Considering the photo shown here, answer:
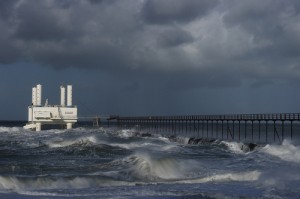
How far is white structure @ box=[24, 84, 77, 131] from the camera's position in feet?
326

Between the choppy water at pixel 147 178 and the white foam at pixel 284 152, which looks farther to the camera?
the white foam at pixel 284 152

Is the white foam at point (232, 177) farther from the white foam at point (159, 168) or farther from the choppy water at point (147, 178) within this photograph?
the white foam at point (159, 168)

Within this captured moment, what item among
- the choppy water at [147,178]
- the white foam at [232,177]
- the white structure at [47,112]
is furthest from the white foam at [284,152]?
the white structure at [47,112]

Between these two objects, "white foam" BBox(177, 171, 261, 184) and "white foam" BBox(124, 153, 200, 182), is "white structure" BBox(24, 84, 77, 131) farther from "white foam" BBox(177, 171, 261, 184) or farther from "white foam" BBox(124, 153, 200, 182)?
"white foam" BBox(177, 171, 261, 184)

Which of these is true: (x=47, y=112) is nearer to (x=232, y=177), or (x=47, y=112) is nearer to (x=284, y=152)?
(x=284, y=152)

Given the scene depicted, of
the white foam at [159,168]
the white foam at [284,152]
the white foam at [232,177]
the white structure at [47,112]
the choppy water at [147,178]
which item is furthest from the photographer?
the white structure at [47,112]

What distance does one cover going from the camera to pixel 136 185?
21984 millimetres

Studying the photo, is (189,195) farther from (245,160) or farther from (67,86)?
(67,86)

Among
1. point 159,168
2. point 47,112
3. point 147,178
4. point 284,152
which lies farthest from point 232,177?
point 47,112

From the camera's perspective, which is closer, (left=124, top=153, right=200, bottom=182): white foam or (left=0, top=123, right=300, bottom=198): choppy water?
(left=0, top=123, right=300, bottom=198): choppy water

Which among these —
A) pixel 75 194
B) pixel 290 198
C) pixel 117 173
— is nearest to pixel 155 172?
pixel 117 173

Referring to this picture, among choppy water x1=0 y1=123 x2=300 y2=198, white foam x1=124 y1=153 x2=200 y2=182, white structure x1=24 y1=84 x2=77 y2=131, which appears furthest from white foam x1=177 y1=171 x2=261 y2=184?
white structure x1=24 y1=84 x2=77 y2=131

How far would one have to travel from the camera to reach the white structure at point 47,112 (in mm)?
99250

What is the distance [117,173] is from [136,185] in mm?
4695
